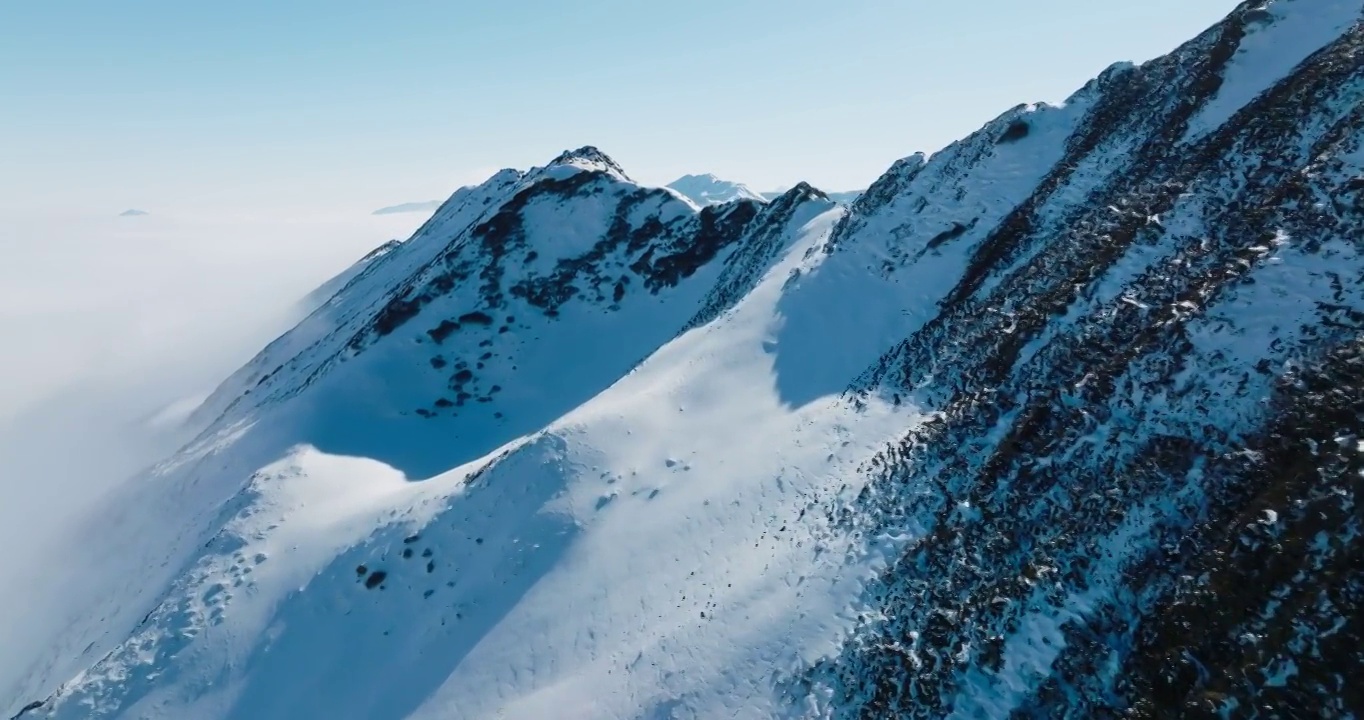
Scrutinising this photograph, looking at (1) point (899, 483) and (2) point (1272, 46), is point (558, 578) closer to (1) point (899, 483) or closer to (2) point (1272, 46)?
(1) point (899, 483)

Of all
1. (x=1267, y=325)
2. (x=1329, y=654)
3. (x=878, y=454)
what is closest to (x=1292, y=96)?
(x=1267, y=325)

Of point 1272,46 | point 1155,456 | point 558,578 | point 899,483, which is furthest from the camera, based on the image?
point 1272,46

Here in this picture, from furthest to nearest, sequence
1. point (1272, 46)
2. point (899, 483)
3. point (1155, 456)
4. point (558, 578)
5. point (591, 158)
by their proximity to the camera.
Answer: point (591, 158), point (1272, 46), point (558, 578), point (899, 483), point (1155, 456)

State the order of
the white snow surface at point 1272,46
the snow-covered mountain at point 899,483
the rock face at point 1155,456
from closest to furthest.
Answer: the rock face at point 1155,456, the snow-covered mountain at point 899,483, the white snow surface at point 1272,46

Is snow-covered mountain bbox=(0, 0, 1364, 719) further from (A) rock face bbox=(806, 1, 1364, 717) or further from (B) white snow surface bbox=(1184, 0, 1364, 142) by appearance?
(B) white snow surface bbox=(1184, 0, 1364, 142)

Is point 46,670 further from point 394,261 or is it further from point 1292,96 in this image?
point 1292,96

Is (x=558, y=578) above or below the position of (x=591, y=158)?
below

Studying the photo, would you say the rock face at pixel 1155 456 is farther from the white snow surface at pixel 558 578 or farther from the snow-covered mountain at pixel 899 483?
the white snow surface at pixel 558 578

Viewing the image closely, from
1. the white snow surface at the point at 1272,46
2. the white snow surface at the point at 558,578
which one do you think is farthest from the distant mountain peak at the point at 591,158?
the white snow surface at the point at 1272,46

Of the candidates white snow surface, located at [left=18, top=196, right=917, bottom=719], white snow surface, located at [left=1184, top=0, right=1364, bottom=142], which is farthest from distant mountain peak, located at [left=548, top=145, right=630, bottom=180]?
white snow surface, located at [left=1184, top=0, right=1364, bottom=142]

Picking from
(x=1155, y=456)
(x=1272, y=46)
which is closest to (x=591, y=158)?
(x=1272, y=46)
